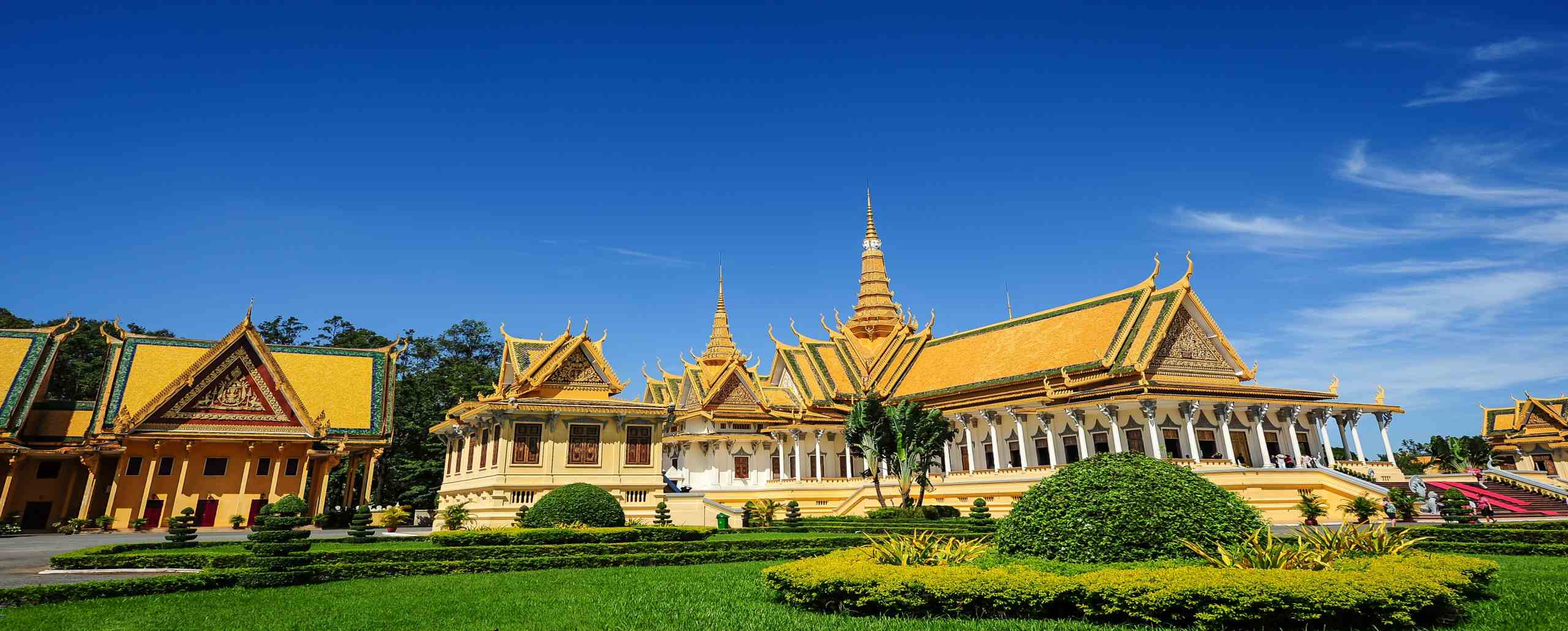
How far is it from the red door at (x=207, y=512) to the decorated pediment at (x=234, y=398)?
2.73m

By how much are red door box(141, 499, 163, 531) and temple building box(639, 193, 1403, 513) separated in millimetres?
19094

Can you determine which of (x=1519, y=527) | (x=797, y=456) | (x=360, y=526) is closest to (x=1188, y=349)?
(x=1519, y=527)

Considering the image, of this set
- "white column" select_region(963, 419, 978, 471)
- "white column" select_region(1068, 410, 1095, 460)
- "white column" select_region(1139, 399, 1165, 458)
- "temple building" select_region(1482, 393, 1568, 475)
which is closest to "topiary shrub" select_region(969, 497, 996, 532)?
"white column" select_region(1068, 410, 1095, 460)

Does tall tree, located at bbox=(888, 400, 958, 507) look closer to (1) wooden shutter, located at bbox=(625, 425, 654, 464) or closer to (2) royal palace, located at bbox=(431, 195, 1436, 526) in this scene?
(2) royal palace, located at bbox=(431, 195, 1436, 526)

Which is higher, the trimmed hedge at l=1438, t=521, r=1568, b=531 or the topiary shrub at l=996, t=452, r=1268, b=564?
the topiary shrub at l=996, t=452, r=1268, b=564

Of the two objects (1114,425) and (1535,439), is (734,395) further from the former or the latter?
(1535,439)

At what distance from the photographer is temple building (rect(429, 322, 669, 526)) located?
83.5 ft

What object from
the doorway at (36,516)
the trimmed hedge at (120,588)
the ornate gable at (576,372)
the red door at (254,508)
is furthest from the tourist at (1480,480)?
the doorway at (36,516)

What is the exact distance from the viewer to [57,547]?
20547mm

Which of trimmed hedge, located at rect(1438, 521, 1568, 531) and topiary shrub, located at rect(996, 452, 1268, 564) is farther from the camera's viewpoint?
trimmed hedge, located at rect(1438, 521, 1568, 531)

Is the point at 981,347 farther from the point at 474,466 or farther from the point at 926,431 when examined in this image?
the point at 474,466

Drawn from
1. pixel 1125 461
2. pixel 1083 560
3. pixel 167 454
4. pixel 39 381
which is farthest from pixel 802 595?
pixel 39 381

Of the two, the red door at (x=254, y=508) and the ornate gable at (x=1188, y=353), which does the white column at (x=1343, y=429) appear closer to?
→ the ornate gable at (x=1188, y=353)

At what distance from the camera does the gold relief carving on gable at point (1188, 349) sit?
32.1 m
